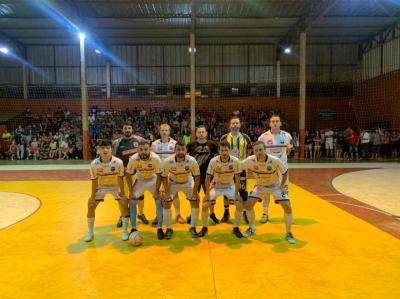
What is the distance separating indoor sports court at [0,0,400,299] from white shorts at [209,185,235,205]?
57 millimetres

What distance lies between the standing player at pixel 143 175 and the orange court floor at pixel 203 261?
1.75 ft

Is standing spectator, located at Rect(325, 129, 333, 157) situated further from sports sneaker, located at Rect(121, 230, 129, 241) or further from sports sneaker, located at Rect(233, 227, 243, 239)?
sports sneaker, located at Rect(121, 230, 129, 241)

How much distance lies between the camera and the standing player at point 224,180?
5988mm

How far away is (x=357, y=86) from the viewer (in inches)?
1069

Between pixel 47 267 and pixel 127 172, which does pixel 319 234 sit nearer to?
pixel 127 172

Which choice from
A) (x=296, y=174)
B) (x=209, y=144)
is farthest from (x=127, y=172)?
(x=296, y=174)

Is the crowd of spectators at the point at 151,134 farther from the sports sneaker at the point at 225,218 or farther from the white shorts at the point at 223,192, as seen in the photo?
the white shorts at the point at 223,192

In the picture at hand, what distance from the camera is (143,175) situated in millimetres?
6184

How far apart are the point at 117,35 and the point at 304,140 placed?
15844 mm

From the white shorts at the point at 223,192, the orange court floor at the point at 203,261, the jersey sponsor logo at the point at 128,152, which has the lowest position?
the orange court floor at the point at 203,261

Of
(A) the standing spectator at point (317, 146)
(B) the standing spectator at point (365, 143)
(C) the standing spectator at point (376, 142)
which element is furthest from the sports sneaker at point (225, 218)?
(C) the standing spectator at point (376, 142)

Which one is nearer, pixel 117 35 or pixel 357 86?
pixel 117 35

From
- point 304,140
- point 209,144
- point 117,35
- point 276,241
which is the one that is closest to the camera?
point 276,241

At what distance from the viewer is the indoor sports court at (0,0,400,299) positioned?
4586 millimetres
